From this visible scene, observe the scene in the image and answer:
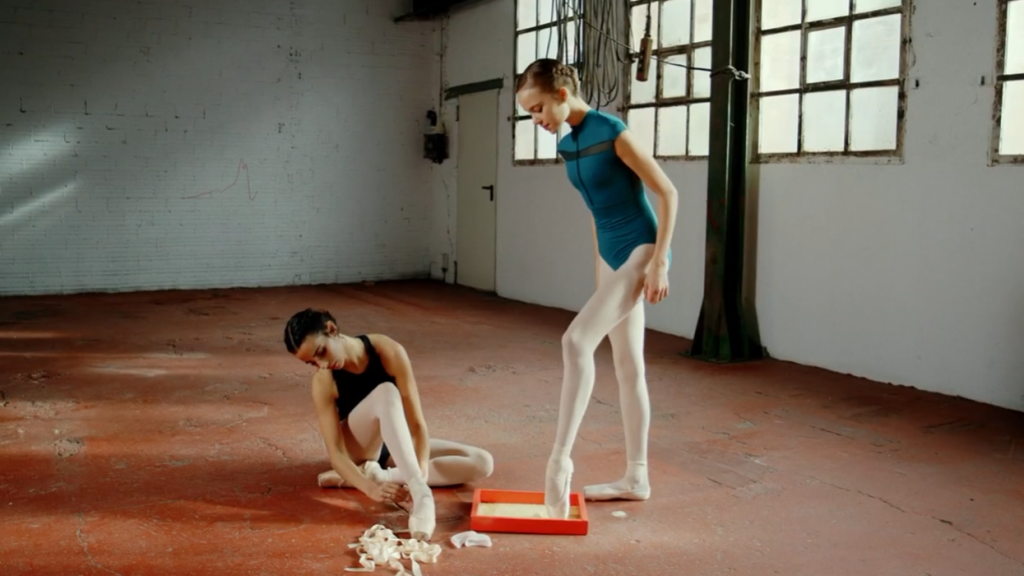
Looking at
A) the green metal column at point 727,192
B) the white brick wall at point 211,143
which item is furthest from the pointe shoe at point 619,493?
the white brick wall at point 211,143

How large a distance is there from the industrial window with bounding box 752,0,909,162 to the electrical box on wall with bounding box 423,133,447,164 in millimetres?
4881

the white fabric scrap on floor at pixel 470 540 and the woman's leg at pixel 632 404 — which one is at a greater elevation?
the woman's leg at pixel 632 404

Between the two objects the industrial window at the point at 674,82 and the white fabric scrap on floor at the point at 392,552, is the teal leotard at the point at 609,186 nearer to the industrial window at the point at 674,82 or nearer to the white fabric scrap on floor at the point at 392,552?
the white fabric scrap on floor at the point at 392,552

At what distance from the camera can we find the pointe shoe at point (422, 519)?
9.57 feet

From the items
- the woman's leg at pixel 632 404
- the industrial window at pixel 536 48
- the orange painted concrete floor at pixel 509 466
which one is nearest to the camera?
the orange painted concrete floor at pixel 509 466

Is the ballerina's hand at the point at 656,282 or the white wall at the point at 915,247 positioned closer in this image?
the ballerina's hand at the point at 656,282

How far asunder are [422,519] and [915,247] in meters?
3.42

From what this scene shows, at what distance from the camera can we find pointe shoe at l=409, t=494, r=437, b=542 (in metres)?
2.92

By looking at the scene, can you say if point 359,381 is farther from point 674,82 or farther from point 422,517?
point 674,82

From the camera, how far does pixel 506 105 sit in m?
8.93

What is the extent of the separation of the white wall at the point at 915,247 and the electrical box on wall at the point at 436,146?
406 centimetres

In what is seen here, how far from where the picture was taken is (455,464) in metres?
3.38

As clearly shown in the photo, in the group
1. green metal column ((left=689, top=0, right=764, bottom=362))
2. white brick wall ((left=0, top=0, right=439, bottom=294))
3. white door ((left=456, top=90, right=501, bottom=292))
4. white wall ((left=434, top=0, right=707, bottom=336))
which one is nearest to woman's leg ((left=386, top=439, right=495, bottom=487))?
green metal column ((left=689, top=0, right=764, bottom=362))

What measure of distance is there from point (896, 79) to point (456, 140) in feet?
18.7
